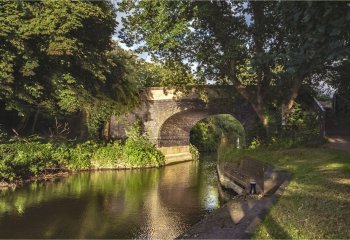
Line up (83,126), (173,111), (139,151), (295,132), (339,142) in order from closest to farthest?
(339,142), (295,132), (139,151), (83,126), (173,111)

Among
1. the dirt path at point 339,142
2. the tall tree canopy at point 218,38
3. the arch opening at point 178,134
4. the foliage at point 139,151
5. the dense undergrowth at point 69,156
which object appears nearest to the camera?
the dirt path at point 339,142

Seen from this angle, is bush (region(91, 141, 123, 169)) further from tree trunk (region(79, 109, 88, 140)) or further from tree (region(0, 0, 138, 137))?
tree trunk (region(79, 109, 88, 140))

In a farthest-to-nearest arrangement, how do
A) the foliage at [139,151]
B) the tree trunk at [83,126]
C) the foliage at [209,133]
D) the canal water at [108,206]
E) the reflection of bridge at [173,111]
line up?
the foliage at [209,133] → the tree trunk at [83,126] → the reflection of bridge at [173,111] → the foliage at [139,151] → the canal water at [108,206]

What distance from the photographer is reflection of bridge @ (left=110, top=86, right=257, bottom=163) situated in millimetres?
25141

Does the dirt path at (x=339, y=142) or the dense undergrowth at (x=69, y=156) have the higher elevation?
the dirt path at (x=339, y=142)

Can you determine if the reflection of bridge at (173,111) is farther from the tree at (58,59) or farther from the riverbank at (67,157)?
the tree at (58,59)

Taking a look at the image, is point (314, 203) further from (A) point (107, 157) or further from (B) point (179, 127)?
(B) point (179, 127)

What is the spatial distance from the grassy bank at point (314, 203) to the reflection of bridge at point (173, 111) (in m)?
11.3

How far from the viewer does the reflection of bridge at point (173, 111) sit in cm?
2514

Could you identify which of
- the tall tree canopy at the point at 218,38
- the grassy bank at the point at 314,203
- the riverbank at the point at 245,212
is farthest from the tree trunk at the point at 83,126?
the grassy bank at the point at 314,203

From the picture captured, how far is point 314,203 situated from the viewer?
28.2ft

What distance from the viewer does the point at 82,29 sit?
2114 centimetres

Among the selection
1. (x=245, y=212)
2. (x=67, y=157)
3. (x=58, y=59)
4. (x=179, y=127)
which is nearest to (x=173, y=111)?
(x=179, y=127)

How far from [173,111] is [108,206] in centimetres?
1398
